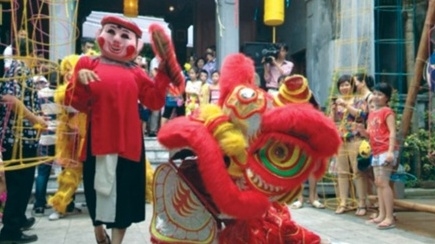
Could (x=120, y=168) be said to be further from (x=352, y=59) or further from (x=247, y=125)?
(x=352, y=59)

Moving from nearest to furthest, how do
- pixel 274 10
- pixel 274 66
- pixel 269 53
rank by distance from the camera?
pixel 274 66 → pixel 269 53 → pixel 274 10

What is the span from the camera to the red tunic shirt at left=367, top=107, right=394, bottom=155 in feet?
18.7

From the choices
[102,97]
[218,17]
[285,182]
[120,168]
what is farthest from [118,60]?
[218,17]

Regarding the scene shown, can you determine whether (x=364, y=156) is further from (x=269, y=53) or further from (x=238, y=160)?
(x=238, y=160)

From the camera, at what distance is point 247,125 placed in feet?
10.9

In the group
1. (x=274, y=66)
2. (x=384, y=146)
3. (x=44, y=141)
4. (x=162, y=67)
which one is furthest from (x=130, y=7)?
(x=162, y=67)

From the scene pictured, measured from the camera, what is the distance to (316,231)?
17.9 feet

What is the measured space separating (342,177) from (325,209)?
46cm

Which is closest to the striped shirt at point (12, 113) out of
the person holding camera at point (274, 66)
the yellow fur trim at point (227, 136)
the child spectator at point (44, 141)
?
the child spectator at point (44, 141)

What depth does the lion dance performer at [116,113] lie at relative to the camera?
3781 millimetres

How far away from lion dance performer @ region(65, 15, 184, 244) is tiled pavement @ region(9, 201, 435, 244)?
118cm

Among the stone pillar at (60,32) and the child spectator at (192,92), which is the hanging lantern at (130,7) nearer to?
the stone pillar at (60,32)

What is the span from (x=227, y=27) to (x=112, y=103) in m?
7.85

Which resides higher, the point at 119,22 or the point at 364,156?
the point at 119,22
